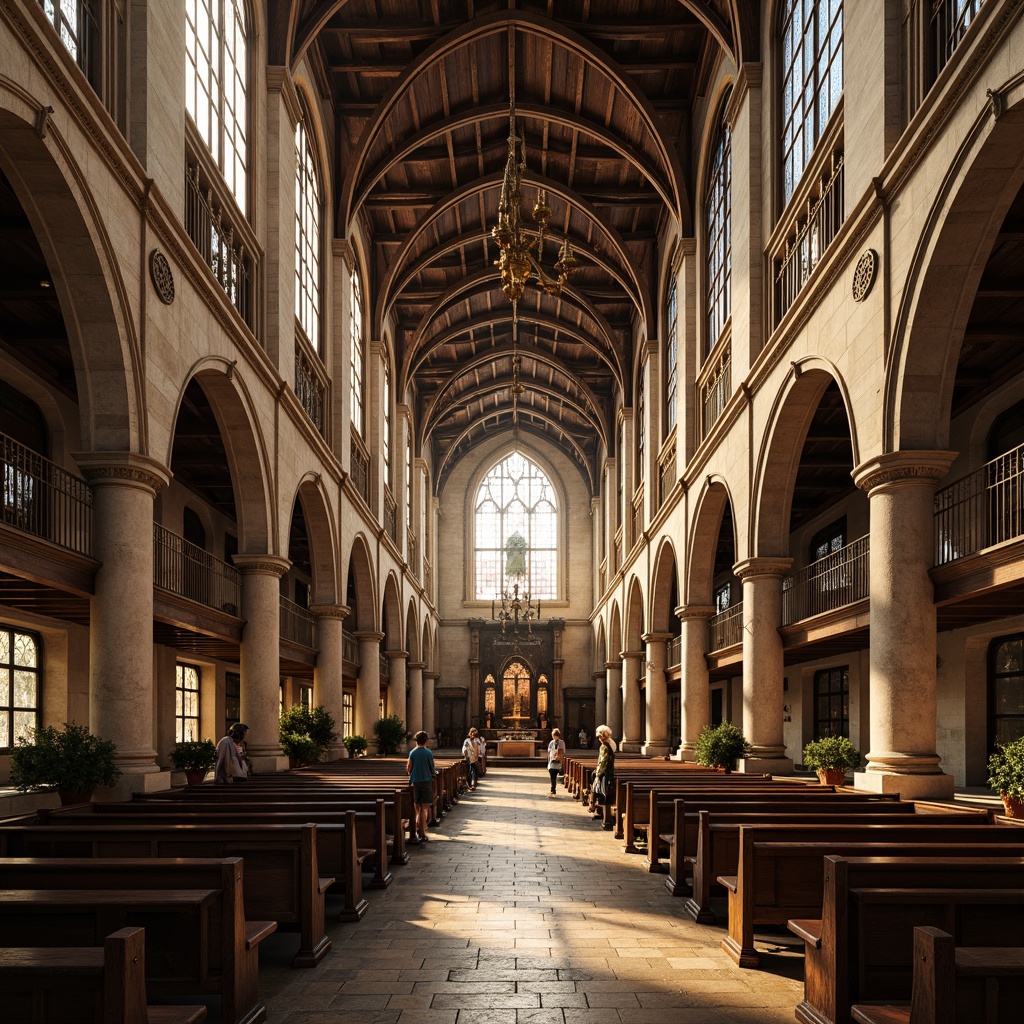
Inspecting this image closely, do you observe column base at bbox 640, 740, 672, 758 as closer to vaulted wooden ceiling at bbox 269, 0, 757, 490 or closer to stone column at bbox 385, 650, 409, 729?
stone column at bbox 385, 650, 409, 729

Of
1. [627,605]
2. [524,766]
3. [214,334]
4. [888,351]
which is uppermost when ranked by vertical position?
[214,334]

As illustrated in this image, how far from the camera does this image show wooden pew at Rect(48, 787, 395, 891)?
30.4 feet

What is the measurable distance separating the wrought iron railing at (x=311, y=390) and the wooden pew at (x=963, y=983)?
1897 centimetres

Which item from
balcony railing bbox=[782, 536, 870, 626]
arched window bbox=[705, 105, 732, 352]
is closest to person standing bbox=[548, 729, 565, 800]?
balcony railing bbox=[782, 536, 870, 626]

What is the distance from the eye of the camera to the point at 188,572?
17.0m

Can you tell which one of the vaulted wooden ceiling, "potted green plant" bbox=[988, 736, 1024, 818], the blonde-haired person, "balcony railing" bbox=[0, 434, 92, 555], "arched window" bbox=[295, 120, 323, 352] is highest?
the vaulted wooden ceiling

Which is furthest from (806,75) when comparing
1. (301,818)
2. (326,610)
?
(326,610)

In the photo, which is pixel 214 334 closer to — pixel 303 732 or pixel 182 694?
pixel 303 732

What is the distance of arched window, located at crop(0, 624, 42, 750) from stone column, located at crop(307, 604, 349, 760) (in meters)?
8.34

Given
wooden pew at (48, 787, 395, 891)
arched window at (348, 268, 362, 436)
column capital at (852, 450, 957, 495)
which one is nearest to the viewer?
wooden pew at (48, 787, 395, 891)

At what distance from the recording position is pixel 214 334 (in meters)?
15.9

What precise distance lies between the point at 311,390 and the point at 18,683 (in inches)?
388

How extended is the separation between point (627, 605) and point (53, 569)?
28440 mm

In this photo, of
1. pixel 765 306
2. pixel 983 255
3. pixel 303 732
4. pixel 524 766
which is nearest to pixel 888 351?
pixel 983 255
